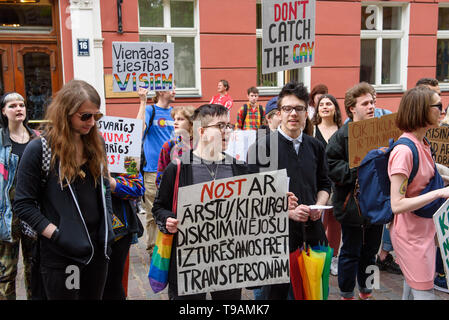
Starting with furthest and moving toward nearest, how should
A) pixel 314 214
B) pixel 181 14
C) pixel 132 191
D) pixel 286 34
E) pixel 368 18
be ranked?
1. pixel 368 18
2. pixel 181 14
3. pixel 286 34
4. pixel 132 191
5. pixel 314 214

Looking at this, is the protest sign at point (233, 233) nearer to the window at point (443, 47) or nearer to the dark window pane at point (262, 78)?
the dark window pane at point (262, 78)

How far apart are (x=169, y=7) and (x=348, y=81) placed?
4.62m

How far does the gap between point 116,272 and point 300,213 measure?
1417mm

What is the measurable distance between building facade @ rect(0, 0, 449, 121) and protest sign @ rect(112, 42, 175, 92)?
3423 mm

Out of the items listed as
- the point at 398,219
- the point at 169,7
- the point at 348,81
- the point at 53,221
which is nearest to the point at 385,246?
the point at 398,219

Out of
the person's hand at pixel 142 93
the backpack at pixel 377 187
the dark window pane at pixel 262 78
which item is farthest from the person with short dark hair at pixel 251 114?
the backpack at pixel 377 187

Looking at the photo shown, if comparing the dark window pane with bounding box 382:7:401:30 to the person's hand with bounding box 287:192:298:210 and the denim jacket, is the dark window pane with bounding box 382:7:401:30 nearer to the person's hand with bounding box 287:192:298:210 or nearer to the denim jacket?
the person's hand with bounding box 287:192:298:210

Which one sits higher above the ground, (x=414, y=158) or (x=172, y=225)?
(x=414, y=158)

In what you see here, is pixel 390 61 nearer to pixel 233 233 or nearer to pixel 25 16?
pixel 25 16

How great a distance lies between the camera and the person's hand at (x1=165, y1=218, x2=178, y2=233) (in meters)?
2.53

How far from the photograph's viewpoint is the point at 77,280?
8.19 feet

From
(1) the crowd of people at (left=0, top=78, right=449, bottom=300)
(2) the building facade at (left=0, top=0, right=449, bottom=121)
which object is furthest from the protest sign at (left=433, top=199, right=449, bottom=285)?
(2) the building facade at (left=0, top=0, right=449, bottom=121)

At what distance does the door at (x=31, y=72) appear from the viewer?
28.1 feet

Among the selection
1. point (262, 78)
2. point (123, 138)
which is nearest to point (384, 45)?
point (262, 78)
